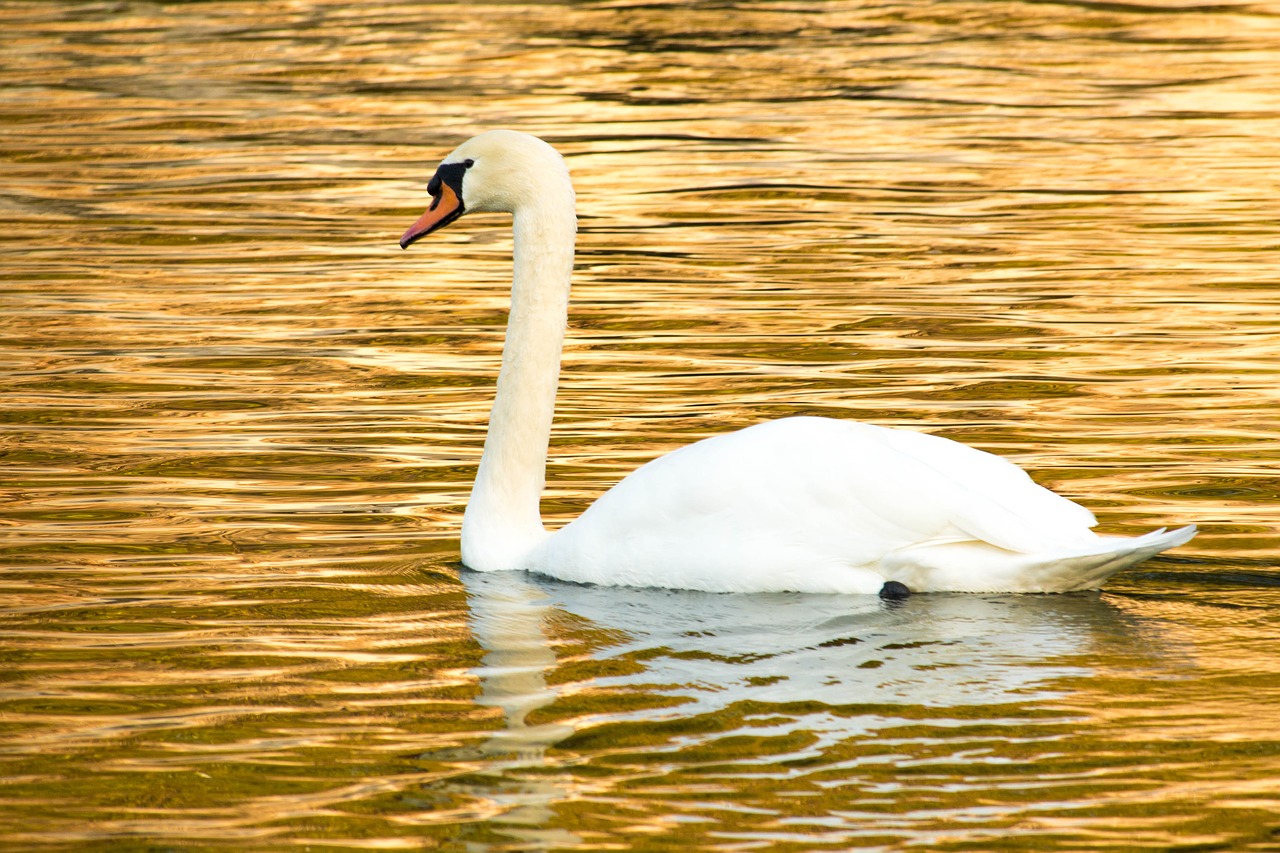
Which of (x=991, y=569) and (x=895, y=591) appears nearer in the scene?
(x=991, y=569)

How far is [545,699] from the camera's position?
6.12 meters

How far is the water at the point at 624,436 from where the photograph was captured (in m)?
5.37

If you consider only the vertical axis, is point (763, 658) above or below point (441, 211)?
below

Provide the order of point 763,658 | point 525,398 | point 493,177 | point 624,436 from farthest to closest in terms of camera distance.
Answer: point 624,436
point 525,398
point 493,177
point 763,658

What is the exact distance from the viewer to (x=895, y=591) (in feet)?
22.8

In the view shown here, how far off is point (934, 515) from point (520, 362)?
1883 mm

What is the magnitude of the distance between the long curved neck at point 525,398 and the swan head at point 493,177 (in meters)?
0.06

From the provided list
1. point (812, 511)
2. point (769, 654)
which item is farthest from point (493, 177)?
point (769, 654)

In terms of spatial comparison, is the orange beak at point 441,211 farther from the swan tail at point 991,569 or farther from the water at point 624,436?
the swan tail at point 991,569

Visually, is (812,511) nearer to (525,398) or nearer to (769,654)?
(769,654)

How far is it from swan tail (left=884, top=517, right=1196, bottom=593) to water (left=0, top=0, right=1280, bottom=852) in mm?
78

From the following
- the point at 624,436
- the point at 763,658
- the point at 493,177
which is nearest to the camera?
the point at 763,658

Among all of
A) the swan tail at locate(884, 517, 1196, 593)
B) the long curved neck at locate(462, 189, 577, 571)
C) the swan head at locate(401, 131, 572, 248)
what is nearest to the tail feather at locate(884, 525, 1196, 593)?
the swan tail at locate(884, 517, 1196, 593)

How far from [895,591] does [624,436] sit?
2.85m
